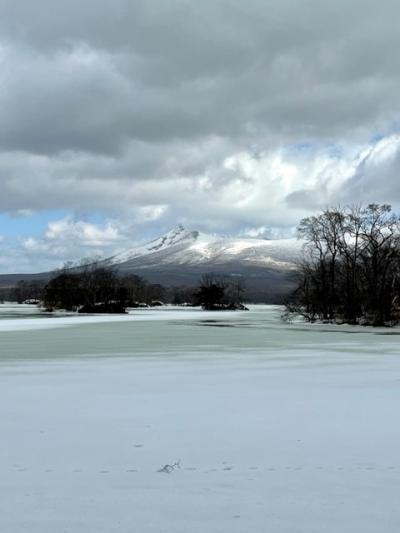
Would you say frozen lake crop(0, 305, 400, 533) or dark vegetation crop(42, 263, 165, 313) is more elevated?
dark vegetation crop(42, 263, 165, 313)

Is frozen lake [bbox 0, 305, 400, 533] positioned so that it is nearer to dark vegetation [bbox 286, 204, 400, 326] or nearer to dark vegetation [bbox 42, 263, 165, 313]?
dark vegetation [bbox 286, 204, 400, 326]

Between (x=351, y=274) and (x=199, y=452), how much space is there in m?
56.2

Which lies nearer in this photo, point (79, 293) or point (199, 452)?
point (199, 452)

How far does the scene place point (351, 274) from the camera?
61.3m

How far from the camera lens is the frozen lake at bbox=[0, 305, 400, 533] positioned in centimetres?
520

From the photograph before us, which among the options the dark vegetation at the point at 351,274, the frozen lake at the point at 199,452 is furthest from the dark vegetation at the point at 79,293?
the frozen lake at the point at 199,452

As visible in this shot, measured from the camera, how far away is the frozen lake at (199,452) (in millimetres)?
5195

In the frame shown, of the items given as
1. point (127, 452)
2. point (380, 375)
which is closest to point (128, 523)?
point (127, 452)

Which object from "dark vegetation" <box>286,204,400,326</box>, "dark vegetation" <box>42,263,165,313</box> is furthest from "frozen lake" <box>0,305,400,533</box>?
"dark vegetation" <box>42,263,165,313</box>

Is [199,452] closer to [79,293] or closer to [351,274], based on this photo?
[351,274]

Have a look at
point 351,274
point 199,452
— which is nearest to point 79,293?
point 351,274

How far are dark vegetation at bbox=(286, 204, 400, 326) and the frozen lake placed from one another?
43168 millimetres

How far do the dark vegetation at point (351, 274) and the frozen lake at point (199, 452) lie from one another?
142 ft

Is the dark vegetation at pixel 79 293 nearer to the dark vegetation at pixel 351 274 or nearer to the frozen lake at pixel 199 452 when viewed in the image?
the dark vegetation at pixel 351 274
